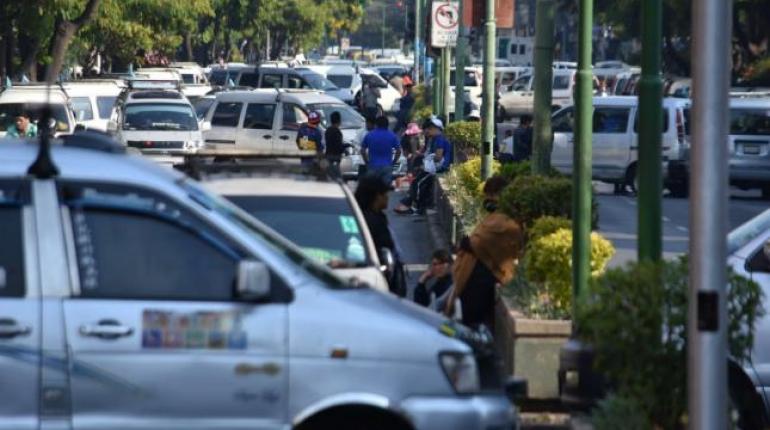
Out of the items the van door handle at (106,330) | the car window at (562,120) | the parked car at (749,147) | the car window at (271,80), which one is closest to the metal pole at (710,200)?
the van door handle at (106,330)

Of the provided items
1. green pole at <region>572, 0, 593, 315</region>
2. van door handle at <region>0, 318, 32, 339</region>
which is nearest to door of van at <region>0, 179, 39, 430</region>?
van door handle at <region>0, 318, 32, 339</region>

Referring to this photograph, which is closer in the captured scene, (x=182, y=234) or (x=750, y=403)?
(x=182, y=234)

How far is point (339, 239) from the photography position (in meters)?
11.2

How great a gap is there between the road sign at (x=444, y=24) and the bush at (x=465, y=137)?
353 cm

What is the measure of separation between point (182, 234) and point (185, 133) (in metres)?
24.1

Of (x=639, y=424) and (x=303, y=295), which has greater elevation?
(x=303, y=295)

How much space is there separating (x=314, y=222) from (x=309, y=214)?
0.23ft

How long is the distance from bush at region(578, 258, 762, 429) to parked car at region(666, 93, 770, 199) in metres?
22.8

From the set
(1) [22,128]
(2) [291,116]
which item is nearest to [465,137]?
(2) [291,116]

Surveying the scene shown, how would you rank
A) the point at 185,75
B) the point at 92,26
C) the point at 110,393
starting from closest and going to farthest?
the point at 110,393 < the point at 92,26 < the point at 185,75

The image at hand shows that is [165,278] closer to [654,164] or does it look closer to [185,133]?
[654,164]

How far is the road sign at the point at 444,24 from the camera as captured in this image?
3125cm

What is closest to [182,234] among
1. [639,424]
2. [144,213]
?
[144,213]

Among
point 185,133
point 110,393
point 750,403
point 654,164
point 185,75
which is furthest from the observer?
point 185,75
